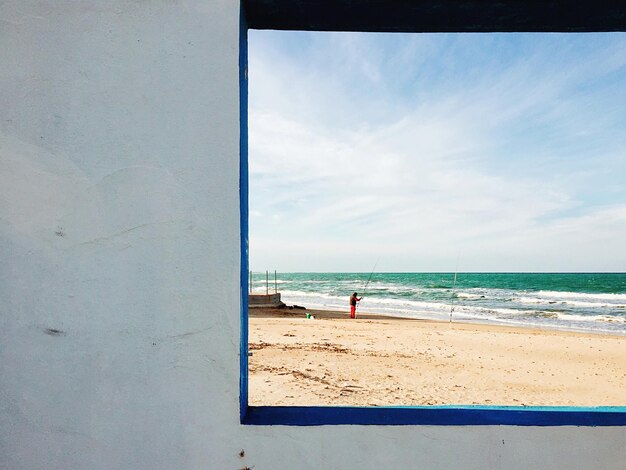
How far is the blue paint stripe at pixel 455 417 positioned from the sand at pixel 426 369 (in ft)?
9.76

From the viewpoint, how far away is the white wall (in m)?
1.22

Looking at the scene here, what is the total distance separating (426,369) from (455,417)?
585cm

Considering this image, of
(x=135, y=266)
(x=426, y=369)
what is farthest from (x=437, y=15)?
(x=426, y=369)

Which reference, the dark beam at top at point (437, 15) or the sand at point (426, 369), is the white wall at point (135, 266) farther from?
the sand at point (426, 369)

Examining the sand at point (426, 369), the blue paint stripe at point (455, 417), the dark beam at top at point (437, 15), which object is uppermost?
the dark beam at top at point (437, 15)

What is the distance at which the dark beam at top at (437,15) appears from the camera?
130 centimetres

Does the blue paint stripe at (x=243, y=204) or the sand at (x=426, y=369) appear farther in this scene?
the sand at (x=426, y=369)

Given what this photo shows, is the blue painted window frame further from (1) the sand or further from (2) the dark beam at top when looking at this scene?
(1) the sand

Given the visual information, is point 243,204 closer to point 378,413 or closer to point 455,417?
point 378,413

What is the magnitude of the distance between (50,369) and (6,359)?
0.14 metres

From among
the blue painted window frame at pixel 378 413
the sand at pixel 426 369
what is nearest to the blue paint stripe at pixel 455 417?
the blue painted window frame at pixel 378 413

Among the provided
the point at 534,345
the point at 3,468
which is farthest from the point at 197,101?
the point at 534,345

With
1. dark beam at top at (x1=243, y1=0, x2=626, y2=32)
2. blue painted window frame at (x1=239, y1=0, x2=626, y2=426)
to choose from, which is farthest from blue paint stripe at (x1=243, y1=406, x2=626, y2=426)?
dark beam at top at (x1=243, y1=0, x2=626, y2=32)

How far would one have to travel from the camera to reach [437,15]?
1358 mm
